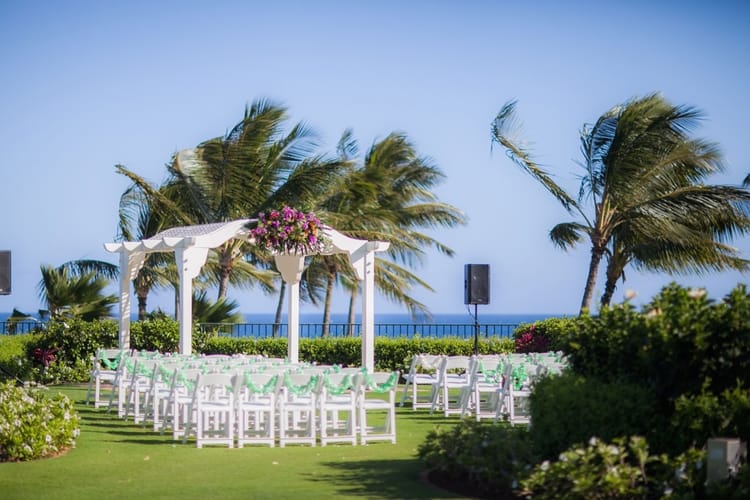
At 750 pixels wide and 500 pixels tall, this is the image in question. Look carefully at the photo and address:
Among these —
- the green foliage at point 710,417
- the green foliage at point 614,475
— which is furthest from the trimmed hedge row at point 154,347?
the green foliage at point 710,417

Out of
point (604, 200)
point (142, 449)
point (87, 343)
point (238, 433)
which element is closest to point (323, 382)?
point (238, 433)

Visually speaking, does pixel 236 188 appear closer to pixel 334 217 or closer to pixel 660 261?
pixel 334 217

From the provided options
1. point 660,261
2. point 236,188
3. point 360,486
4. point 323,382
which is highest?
point 236,188

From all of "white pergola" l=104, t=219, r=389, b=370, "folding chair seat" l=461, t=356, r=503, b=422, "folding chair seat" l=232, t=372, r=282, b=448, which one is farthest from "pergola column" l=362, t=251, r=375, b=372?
"folding chair seat" l=232, t=372, r=282, b=448

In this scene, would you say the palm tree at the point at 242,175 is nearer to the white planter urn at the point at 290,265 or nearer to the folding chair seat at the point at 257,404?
the white planter urn at the point at 290,265

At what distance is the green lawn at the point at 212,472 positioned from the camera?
8.55 meters

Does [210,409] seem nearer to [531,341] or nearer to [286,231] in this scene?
[286,231]

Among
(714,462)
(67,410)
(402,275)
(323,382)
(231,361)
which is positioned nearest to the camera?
(714,462)

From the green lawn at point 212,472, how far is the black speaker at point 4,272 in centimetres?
712

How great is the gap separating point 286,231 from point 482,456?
925 centimetres

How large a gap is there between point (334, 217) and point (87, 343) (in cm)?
753

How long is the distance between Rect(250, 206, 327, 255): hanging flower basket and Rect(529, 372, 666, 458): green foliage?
9.25m

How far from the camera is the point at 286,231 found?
17.4 metres

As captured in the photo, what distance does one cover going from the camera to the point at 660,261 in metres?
24.0
